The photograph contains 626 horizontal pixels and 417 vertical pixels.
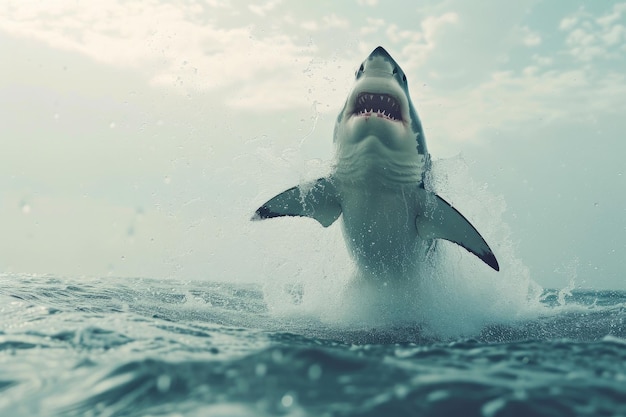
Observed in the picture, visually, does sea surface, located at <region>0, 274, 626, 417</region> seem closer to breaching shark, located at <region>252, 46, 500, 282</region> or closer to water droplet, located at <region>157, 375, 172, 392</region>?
water droplet, located at <region>157, 375, 172, 392</region>

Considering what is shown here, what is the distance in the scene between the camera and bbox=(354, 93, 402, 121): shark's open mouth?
900cm

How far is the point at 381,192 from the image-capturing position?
965 centimetres

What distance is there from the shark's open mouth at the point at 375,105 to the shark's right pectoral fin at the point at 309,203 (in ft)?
5.82

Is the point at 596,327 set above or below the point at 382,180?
below

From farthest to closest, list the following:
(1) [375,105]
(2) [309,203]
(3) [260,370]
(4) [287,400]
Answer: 1. (2) [309,203]
2. (1) [375,105]
3. (3) [260,370]
4. (4) [287,400]

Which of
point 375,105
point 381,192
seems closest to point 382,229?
point 381,192

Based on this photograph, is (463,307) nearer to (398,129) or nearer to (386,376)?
(398,129)

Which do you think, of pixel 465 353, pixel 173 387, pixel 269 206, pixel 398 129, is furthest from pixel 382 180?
A: pixel 173 387

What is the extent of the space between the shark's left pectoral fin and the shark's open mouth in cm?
187

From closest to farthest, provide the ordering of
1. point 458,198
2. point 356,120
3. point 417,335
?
point 417,335
point 356,120
point 458,198

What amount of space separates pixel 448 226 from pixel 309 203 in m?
2.89

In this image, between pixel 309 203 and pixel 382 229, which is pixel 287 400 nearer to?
pixel 382 229

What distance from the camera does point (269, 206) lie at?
1080 cm

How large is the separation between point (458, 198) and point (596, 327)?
17.6ft
